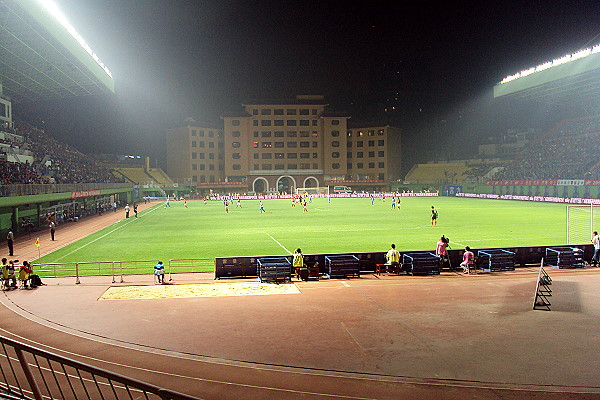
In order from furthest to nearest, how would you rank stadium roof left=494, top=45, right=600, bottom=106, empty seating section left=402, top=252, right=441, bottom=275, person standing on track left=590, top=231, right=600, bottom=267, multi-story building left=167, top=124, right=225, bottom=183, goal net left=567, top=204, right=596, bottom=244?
1. multi-story building left=167, top=124, right=225, bottom=183
2. stadium roof left=494, top=45, right=600, bottom=106
3. goal net left=567, top=204, right=596, bottom=244
4. person standing on track left=590, top=231, right=600, bottom=267
5. empty seating section left=402, top=252, right=441, bottom=275

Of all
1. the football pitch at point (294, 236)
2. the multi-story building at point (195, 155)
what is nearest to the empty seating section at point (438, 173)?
the multi-story building at point (195, 155)

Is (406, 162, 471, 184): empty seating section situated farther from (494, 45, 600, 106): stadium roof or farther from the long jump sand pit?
the long jump sand pit

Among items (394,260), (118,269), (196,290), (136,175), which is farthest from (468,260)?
(136,175)

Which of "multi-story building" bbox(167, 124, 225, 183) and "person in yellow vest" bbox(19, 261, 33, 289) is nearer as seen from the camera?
"person in yellow vest" bbox(19, 261, 33, 289)

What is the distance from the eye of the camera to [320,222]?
42.5 m

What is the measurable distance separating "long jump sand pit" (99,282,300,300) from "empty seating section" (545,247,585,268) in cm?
1298

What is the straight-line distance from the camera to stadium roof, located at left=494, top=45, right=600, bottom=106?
67312 mm

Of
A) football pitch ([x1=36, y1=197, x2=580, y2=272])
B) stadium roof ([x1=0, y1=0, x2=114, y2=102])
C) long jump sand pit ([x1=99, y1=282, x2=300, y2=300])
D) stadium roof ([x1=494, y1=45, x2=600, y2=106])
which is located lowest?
long jump sand pit ([x1=99, y1=282, x2=300, y2=300])

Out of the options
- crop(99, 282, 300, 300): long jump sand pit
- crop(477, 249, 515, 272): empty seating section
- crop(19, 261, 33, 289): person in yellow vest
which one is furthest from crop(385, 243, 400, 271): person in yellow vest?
crop(19, 261, 33, 289): person in yellow vest

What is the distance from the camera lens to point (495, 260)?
20125 millimetres

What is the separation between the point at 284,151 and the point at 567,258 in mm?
93422

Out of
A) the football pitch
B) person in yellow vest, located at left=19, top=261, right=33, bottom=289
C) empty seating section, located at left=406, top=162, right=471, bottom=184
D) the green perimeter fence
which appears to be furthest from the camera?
empty seating section, located at left=406, top=162, right=471, bottom=184

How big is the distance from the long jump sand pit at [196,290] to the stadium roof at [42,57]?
26.0 m

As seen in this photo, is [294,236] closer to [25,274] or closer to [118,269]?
[118,269]
